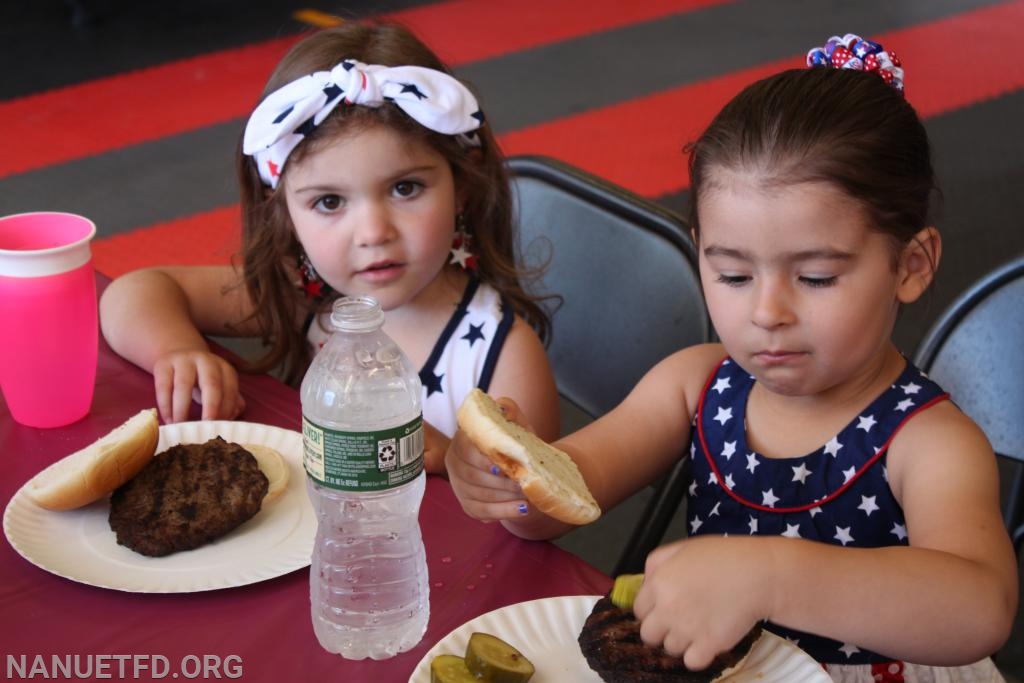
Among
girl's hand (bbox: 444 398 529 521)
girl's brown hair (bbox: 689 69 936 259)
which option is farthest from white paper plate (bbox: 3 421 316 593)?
girl's brown hair (bbox: 689 69 936 259)

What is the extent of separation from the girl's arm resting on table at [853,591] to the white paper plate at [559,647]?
3 cm

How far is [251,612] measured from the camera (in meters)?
1.04

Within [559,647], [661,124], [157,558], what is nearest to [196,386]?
[157,558]

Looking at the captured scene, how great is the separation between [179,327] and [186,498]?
1.52 feet

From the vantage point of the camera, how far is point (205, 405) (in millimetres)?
1368

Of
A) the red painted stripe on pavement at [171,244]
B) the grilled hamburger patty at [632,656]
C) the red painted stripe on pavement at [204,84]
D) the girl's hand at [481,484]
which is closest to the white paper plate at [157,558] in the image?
the girl's hand at [481,484]

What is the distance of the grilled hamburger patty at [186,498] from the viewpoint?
3.58 ft

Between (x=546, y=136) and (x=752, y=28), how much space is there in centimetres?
170

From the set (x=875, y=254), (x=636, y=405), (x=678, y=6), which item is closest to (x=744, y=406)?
(x=636, y=405)

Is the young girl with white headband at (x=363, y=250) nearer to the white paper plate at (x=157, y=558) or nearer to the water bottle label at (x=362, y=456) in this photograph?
the white paper plate at (x=157, y=558)

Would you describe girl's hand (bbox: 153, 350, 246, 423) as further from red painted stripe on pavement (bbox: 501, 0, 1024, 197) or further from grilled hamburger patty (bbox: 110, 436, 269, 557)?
red painted stripe on pavement (bbox: 501, 0, 1024, 197)

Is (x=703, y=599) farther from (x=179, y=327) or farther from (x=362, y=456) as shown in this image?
(x=179, y=327)

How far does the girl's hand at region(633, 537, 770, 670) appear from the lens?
926 millimetres

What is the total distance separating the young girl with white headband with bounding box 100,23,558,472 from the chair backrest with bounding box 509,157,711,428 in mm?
93
